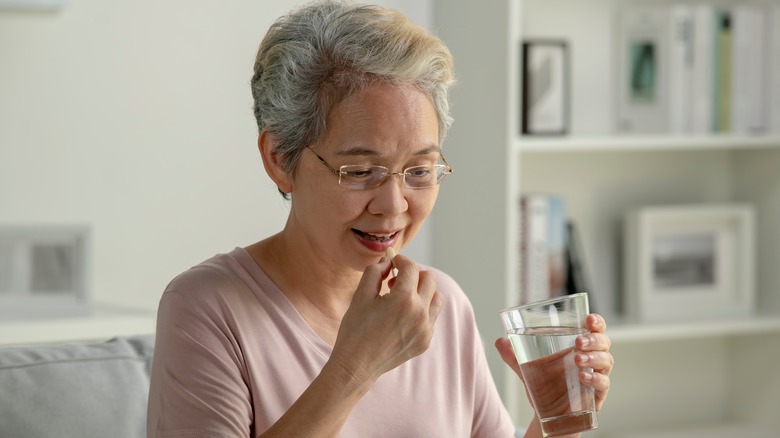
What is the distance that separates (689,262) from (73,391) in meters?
2.00

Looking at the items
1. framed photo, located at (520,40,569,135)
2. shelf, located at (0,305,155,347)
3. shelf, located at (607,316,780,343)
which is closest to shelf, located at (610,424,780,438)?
shelf, located at (607,316,780,343)

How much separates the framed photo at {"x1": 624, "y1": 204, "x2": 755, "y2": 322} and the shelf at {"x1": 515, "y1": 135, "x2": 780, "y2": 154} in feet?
0.73

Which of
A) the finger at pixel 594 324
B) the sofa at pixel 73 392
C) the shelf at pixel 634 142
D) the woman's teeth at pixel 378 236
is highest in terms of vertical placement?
the shelf at pixel 634 142

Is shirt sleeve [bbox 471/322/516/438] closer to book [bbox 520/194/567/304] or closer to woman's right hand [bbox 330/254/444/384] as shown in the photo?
woman's right hand [bbox 330/254/444/384]

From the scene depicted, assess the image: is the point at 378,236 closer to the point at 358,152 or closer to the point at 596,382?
the point at 358,152

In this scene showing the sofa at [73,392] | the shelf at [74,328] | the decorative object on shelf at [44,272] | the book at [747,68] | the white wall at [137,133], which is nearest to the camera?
the sofa at [73,392]

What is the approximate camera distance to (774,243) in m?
3.26

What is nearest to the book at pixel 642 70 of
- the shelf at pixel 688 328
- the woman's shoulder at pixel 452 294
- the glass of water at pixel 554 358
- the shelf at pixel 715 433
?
the shelf at pixel 688 328

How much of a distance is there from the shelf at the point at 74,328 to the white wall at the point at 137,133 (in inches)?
11.0

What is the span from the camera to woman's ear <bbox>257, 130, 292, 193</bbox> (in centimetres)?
159

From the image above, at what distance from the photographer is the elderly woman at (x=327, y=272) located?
1.43 meters

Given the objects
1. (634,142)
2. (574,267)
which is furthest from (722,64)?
(574,267)

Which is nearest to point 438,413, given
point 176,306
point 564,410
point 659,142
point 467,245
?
point 564,410

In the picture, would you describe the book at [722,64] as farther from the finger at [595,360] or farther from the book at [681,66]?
the finger at [595,360]
